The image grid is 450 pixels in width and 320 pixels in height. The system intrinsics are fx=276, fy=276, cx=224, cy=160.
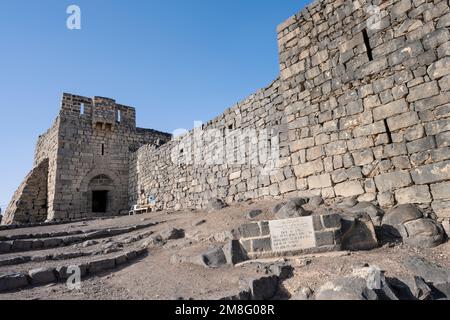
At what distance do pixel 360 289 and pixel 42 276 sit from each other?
14.8 feet

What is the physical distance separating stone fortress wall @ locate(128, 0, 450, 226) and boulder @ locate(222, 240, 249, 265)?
2.46 metres

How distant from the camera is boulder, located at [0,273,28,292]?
13.2 feet

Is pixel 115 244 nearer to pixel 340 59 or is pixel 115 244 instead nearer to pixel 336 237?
pixel 336 237

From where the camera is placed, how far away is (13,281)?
13.4 ft

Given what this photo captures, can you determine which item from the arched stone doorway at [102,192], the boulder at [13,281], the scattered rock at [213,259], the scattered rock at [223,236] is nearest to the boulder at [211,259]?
the scattered rock at [213,259]

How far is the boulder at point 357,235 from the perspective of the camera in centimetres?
430

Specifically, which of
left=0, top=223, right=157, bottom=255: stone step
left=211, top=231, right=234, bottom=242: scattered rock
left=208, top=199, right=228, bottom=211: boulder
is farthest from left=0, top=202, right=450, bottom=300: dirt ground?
left=208, top=199, right=228, bottom=211: boulder

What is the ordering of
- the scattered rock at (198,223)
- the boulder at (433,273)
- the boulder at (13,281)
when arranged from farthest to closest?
1. the scattered rock at (198,223)
2. the boulder at (13,281)
3. the boulder at (433,273)

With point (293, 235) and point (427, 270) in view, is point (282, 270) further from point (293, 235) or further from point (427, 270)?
point (427, 270)

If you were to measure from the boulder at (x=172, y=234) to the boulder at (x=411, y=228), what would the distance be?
4075 millimetres

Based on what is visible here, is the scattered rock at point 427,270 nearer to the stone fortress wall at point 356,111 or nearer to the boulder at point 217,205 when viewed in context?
the stone fortress wall at point 356,111

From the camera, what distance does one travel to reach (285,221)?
443 centimetres

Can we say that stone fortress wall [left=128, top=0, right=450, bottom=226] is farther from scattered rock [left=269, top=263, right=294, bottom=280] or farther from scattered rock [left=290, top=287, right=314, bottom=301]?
scattered rock [left=290, top=287, right=314, bottom=301]

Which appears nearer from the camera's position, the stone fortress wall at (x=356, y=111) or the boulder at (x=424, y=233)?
the boulder at (x=424, y=233)
